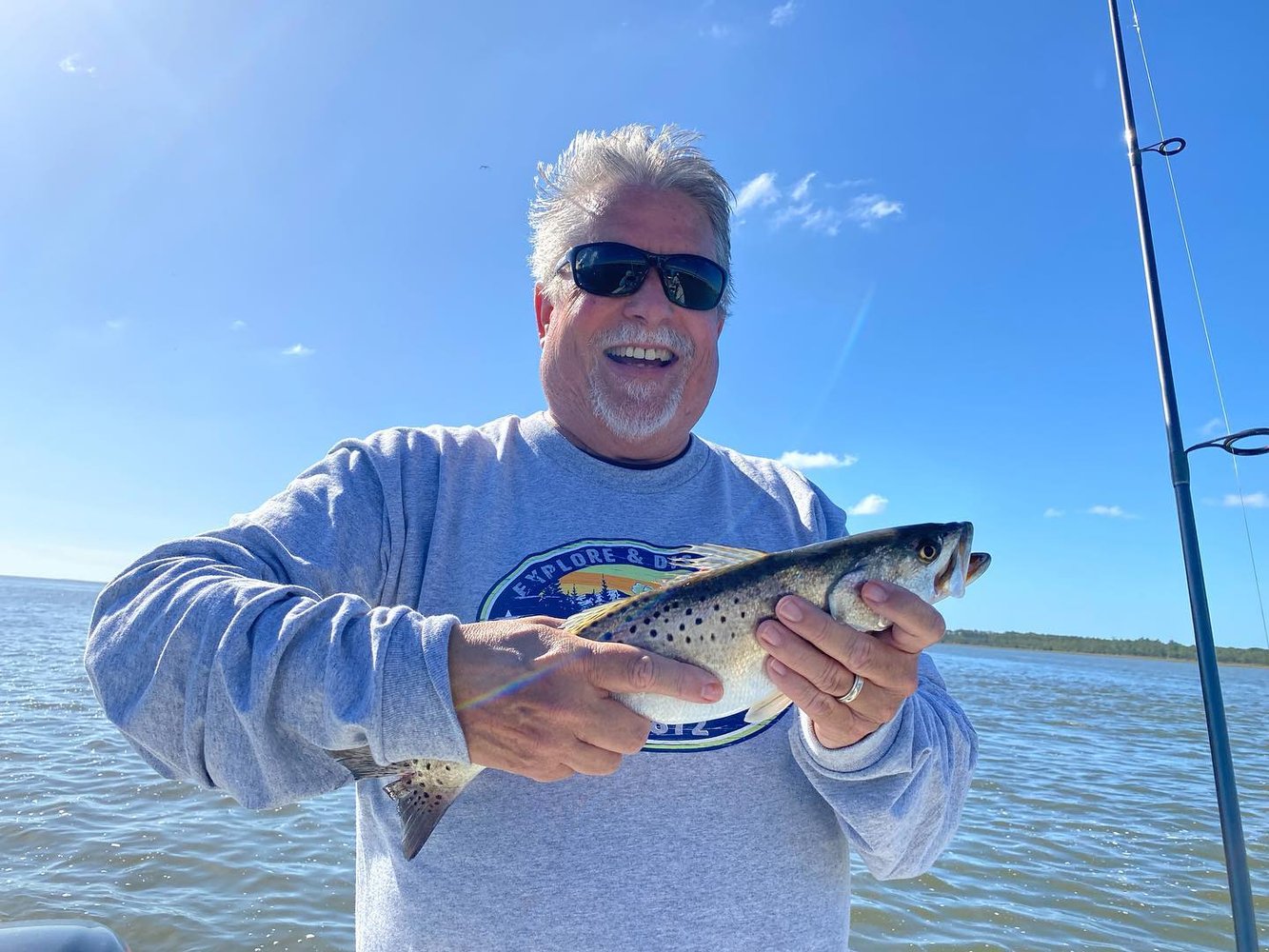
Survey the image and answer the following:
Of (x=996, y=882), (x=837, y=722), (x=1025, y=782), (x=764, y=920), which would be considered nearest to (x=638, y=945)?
(x=764, y=920)

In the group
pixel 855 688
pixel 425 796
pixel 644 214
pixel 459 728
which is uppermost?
pixel 644 214

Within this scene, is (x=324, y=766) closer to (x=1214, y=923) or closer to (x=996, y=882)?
(x=996, y=882)

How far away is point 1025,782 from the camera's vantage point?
39.0ft

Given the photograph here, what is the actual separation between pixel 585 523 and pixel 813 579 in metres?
0.96

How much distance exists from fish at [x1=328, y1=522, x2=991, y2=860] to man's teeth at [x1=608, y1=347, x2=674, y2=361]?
108 centimetres

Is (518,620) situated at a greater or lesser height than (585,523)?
lesser

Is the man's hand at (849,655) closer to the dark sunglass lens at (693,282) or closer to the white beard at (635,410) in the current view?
the white beard at (635,410)

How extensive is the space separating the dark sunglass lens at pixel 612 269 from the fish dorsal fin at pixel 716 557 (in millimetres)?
1230

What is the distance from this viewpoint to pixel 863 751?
7.89 feet

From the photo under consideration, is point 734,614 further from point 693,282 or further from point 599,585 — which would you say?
point 693,282

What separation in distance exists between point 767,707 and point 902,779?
507 millimetres

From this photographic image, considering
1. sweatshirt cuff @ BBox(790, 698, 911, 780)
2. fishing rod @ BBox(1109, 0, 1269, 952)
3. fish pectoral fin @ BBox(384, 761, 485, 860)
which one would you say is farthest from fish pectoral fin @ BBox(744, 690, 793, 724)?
fishing rod @ BBox(1109, 0, 1269, 952)

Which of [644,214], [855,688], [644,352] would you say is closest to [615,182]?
[644,214]

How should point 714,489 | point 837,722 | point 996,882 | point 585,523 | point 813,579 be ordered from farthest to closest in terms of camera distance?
point 996,882 → point 714,489 → point 585,523 → point 813,579 → point 837,722
